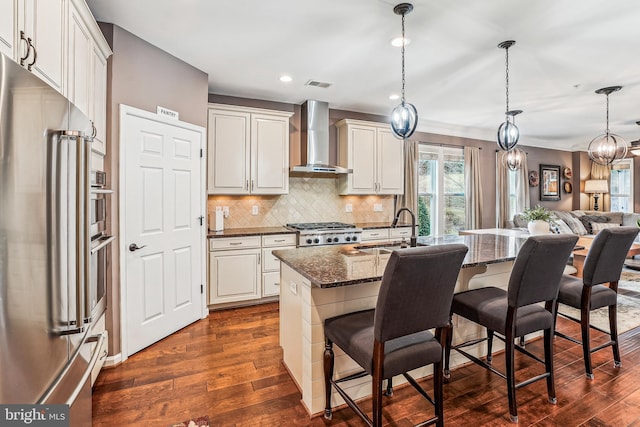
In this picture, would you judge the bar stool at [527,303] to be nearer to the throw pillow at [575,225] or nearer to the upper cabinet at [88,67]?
the upper cabinet at [88,67]

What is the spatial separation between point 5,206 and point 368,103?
4541mm

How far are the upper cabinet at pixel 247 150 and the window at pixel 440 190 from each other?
280 cm

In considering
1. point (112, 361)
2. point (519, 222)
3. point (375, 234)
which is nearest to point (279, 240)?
point (375, 234)

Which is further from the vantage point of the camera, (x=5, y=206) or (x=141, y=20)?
(x=141, y=20)

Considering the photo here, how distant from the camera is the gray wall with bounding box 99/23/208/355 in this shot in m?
2.64

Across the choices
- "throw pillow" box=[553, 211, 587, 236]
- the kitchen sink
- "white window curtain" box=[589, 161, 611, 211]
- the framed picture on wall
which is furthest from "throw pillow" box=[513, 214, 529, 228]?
the kitchen sink

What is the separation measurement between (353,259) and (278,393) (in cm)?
105

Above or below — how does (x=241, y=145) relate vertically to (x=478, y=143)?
below

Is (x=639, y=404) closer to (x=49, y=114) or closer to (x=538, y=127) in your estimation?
(x=49, y=114)

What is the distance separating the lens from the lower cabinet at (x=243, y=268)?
151 inches

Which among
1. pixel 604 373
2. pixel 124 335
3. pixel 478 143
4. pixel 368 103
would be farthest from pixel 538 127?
pixel 124 335

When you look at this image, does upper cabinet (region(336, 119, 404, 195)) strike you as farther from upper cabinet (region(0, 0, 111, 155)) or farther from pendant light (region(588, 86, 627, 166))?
upper cabinet (region(0, 0, 111, 155))

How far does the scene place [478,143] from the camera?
6.49 meters

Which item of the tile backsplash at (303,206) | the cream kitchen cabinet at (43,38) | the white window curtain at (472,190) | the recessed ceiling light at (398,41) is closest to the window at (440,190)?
the white window curtain at (472,190)
